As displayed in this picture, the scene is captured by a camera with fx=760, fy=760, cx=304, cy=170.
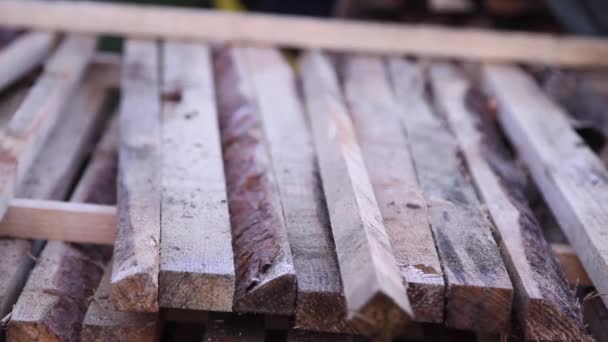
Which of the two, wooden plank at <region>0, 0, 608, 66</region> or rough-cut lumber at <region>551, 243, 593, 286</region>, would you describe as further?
wooden plank at <region>0, 0, 608, 66</region>

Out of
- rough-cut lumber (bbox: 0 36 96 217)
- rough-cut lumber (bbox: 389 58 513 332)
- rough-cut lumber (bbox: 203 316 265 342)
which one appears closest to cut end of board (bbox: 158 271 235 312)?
rough-cut lumber (bbox: 203 316 265 342)

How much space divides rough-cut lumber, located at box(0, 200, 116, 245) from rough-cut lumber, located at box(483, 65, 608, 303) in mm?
1383

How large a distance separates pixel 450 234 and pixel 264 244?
0.52m

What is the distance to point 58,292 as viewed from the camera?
6.83 ft

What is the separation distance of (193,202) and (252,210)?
17 centimetres

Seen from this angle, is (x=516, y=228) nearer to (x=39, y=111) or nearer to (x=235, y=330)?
(x=235, y=330)

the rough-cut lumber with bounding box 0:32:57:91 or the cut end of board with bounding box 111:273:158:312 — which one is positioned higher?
the cut end of board with bounding box 111:273:158:312

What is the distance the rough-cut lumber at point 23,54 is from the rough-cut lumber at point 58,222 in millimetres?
794

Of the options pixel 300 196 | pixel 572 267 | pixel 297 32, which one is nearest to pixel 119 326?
pixel 300 196

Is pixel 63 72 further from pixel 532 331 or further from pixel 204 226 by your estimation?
pixel 532 331

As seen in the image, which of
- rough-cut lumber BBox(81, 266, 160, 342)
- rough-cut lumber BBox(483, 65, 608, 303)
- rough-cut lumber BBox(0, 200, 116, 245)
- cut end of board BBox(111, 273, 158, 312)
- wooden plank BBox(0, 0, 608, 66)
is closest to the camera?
cut end of board BBox(111, 273, 158, 312)

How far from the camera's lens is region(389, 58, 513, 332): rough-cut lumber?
1.84 m

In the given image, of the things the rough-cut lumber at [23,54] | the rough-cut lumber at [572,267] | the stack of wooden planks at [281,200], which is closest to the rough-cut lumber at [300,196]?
the stack of wooden planks at [281,200]

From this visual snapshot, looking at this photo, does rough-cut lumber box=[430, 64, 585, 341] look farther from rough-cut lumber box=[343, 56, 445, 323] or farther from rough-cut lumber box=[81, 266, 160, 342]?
rough-cut lumber box=[81, 266, 160, 342]
